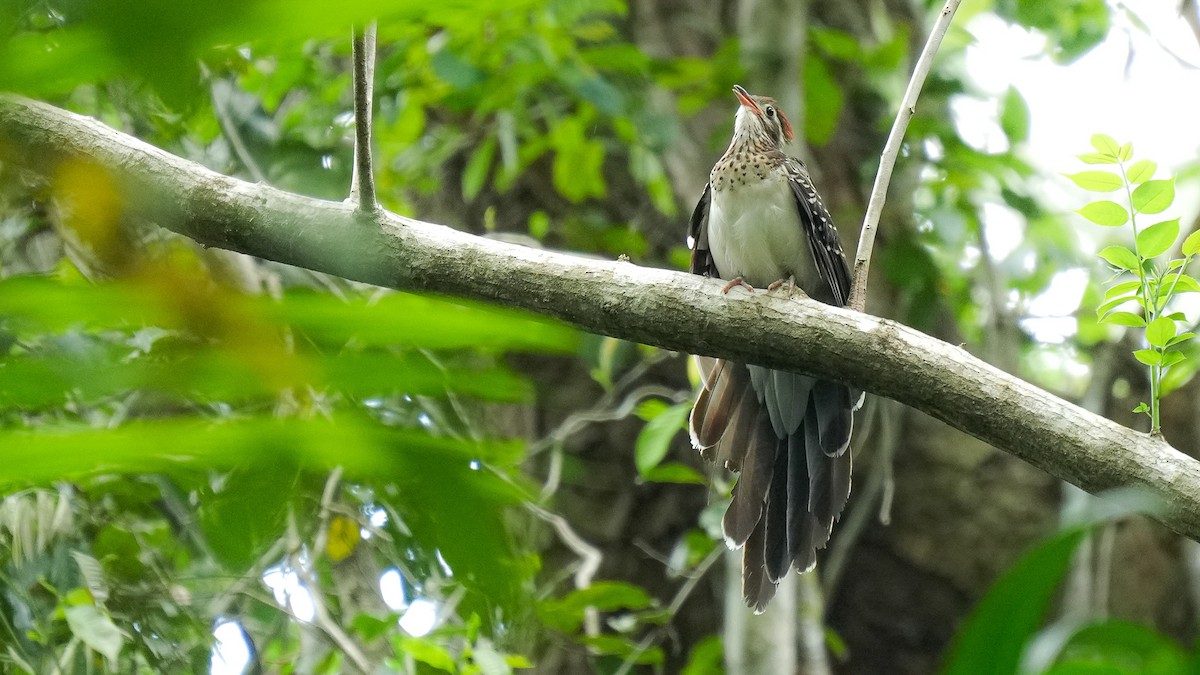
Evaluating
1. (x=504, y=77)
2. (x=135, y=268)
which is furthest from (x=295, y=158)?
(x=135, y=268)

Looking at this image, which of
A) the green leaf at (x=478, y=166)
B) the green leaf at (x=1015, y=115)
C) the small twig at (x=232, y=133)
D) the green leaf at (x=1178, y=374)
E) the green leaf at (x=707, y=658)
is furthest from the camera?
the green leaf at (x=478, y=166)

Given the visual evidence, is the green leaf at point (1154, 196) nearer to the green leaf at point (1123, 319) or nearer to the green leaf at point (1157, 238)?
the green leaf at point (1157, 238)

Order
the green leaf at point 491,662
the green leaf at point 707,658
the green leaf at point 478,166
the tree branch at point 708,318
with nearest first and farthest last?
the tree branch at point 708,318, the green leaf at point 491,662, the green leaf at point 707,658, the green leaf at point 478,166

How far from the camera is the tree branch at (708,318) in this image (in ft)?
7.46

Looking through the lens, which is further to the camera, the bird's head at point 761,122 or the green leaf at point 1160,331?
the bird's head at point 761,122

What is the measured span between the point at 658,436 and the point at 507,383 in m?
3.34

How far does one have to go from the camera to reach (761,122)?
4297 millimetres

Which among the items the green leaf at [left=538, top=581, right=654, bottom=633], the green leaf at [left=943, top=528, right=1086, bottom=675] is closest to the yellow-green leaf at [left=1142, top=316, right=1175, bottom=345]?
the green leaf at [left=943, top=528, right=1086, bottom=675]

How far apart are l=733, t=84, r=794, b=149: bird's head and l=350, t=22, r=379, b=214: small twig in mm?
2080

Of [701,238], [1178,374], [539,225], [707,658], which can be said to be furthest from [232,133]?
[1178,374]

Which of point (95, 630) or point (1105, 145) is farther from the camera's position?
point (95, 630)

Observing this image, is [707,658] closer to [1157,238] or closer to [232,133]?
[1157,238]

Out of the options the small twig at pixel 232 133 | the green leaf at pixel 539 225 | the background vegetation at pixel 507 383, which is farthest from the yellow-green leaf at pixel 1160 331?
the green leaf at pixel 539 225

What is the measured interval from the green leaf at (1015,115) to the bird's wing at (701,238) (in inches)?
56.0
